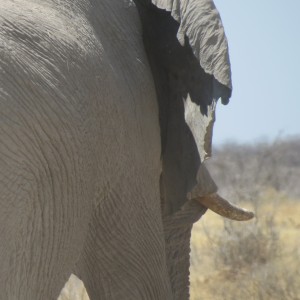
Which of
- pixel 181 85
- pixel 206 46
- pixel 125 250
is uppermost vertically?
pixel 206 46

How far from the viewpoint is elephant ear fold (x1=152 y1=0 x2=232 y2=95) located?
3.47 meters

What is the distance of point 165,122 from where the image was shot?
3975mm

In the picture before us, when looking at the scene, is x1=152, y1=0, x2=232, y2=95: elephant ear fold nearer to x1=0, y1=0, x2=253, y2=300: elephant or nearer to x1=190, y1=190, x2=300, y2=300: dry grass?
x1=0, y1=0, x2=253, y2=300: elephant

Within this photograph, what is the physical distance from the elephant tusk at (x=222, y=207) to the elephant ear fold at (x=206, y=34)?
2.90 ft

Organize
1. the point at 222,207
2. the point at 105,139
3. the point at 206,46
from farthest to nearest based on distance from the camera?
1. the point at 222,207
2. the point at 206,46
3. the point at 105,139

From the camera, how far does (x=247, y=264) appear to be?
8195 millimetres

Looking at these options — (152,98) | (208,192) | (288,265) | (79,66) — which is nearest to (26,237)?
(79,66)

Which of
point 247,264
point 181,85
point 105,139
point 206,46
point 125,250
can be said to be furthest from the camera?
point 247,264

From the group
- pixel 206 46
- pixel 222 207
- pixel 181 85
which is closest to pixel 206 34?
pixel 206 46

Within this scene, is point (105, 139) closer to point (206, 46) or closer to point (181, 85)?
point (206, 46)

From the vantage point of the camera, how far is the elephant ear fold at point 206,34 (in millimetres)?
3467

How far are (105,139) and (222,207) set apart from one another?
1199 mm

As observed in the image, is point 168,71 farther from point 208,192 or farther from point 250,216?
point 250,216

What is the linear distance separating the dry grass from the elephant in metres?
2.36
